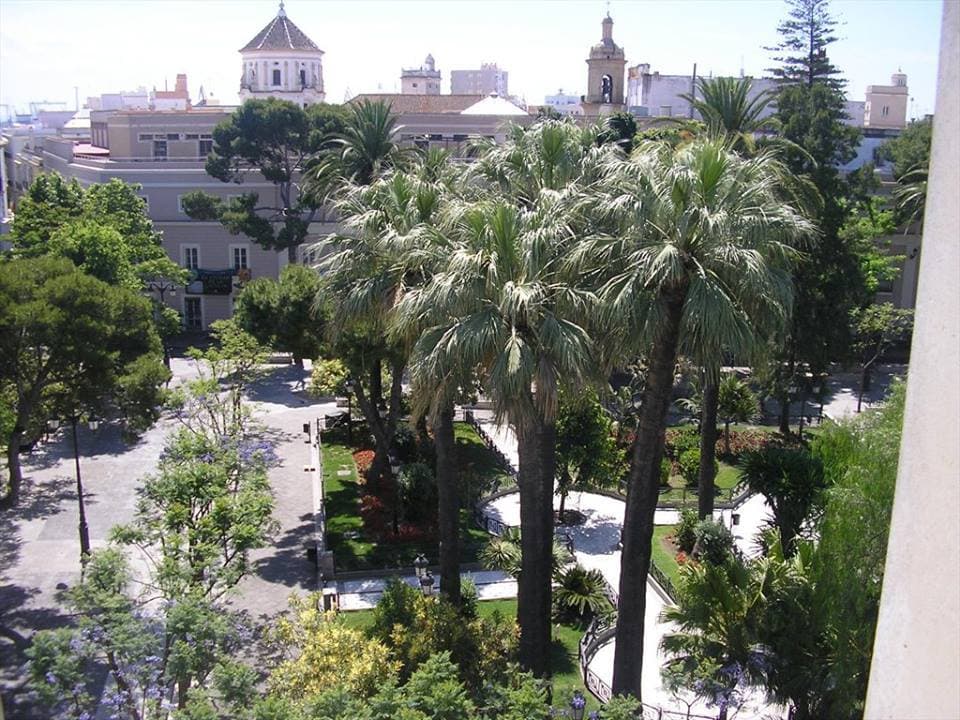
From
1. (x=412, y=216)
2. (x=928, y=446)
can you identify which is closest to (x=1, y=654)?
(x=412, y=216)

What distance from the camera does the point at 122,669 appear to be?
11.1 meters

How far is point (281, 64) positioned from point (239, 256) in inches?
841

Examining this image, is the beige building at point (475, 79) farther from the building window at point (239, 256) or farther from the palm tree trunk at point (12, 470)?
the palm tree trunk at point (12, 470)

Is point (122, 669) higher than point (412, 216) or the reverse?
the reverse

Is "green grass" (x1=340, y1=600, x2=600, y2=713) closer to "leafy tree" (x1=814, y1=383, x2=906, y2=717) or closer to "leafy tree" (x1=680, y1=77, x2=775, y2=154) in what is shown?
"leafy tree" (x1=814, y1=383, x2=906, y2=717)

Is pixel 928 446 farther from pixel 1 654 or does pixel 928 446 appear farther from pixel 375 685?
pixel 1 654

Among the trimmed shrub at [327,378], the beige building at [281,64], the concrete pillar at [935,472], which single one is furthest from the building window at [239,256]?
the concrete pillar at [935,472]

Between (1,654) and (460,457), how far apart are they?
1381 centimetres

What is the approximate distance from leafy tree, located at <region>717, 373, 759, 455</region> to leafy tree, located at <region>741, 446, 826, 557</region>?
10740 millimetres

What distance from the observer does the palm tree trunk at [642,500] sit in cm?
1156

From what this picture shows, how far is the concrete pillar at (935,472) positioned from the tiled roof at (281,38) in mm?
63069

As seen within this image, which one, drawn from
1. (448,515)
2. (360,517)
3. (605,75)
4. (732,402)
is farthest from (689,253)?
(605,75)

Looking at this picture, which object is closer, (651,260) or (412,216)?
(651,260)

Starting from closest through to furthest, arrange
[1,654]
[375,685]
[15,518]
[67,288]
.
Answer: [375,685] < [1,654] < [67,288] < [15,518]
